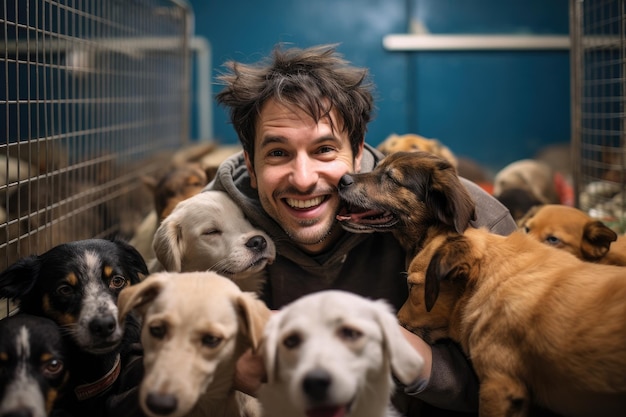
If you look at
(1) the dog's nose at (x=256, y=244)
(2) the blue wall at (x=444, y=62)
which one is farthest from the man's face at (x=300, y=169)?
(2) the blue wall at (x=444, y=62)

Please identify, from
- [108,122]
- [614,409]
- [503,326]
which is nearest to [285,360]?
[503,326]

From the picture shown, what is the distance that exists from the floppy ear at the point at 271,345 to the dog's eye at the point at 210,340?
13 centimetres

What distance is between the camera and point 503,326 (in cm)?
186

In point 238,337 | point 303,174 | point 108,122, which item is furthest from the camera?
point 108,122

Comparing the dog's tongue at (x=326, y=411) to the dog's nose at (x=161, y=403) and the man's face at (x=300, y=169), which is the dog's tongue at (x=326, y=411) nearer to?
the dog's nose at (x=161, y=403)

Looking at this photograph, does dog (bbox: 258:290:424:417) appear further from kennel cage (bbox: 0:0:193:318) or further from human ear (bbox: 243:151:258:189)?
kennel cage (bbox: 0:0:193:318)

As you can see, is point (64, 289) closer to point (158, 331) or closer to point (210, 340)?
point (158, 331)

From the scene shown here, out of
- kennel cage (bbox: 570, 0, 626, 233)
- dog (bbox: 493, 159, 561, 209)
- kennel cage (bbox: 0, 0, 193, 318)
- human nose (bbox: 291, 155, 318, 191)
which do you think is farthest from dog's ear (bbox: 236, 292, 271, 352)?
dog (bbox: 493, 159, 561, 209)

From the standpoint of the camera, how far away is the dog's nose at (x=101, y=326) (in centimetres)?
184

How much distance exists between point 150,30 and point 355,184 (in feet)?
11.1

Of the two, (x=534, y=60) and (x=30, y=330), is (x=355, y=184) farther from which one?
Answer: (x=534, y=60)

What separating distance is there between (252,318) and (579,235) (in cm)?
155

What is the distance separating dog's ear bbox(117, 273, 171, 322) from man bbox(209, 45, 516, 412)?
0.75 metres

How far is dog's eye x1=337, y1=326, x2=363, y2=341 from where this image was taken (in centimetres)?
147
